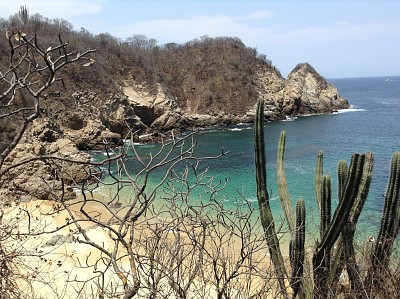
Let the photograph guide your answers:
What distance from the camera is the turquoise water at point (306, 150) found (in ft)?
62.8

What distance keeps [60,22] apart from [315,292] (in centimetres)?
4960

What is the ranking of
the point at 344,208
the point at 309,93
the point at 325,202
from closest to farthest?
the point at 344,208, the point at 325,202, the point at 309,93

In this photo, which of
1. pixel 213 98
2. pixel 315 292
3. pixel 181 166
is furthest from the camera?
pixel 213 98

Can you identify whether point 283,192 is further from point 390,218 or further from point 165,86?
point 165,86

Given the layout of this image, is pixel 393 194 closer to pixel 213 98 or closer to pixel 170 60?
pixel 213 98

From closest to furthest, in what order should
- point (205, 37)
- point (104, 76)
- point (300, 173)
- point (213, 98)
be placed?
point (300, 173) → point (104, 76) → point (213, 98) → point (205, 37)

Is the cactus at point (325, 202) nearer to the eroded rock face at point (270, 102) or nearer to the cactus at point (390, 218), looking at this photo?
the cactus at point (390, 218)

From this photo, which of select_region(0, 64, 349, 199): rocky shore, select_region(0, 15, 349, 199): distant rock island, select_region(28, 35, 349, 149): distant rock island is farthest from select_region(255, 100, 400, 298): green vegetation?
select_region(28, 35, 349, 149): distant rock island

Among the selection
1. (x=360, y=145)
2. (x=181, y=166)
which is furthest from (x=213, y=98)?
(x=181, y=166)

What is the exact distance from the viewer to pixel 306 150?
3100 cm

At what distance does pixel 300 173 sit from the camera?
76.7ft

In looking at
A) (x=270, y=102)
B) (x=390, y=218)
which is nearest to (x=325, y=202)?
(x=390, y=218)

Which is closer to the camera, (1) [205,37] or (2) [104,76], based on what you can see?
(2) [104,76]

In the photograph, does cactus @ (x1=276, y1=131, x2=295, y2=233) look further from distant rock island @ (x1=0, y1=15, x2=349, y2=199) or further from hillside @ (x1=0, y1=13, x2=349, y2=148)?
hillside @ (x1=0, y1=13, x2=349, y2=148)
